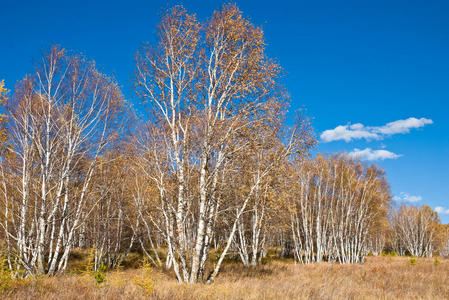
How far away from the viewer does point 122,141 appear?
46.5ft

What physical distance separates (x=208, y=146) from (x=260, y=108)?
278 centimetres

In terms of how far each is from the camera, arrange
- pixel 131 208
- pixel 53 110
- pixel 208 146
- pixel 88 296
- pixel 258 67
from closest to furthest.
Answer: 1. pixel 88 296
2. pixel 208 146
3. pixel 258 67
4. pixel 53 110
5. pixel 131 208

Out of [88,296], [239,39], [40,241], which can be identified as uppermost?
[239,39]

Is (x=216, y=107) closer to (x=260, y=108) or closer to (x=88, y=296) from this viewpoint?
(x=260, y=108)

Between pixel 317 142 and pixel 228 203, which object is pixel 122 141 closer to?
pixel 228 203

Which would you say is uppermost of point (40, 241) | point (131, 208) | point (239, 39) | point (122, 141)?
point (239, 39)

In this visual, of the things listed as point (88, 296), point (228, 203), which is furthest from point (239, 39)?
point (88, 296)

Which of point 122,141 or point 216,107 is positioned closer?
point 216,107

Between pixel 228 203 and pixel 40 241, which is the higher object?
pixel 228 203

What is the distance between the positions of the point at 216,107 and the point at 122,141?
19.1ft

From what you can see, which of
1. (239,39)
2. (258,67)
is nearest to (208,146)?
(258,67)

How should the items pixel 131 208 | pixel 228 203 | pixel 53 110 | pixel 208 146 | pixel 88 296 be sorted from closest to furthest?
pixel 88 296 < pixel 208 146 < pixel 53 110 < pixel 228 203 < pixel 131 208

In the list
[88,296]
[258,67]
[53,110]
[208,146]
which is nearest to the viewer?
[88,296]

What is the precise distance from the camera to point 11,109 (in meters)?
12.0
